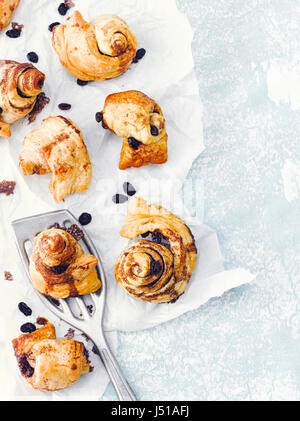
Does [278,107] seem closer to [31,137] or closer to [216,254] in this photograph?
[216,254]

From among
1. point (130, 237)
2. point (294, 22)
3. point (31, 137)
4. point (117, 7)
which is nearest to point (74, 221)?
point (130, 237)

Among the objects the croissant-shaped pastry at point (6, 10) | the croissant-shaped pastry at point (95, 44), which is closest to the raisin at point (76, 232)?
the croissant-shaped pastry at point (95, 44)

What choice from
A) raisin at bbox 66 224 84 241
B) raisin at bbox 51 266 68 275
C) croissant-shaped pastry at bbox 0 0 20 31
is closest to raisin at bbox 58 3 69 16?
croissant-shaped pastry at bbox 0 0 20 31

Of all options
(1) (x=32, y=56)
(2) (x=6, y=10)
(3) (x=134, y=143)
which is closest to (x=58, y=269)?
(3) (x=134, y=143)

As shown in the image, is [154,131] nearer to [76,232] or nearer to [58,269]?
[76,232]

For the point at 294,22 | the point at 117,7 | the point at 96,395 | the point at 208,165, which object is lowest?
the point at 96,395

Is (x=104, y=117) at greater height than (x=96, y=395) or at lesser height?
greater

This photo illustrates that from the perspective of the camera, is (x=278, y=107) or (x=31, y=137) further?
(x=278, y=107)
